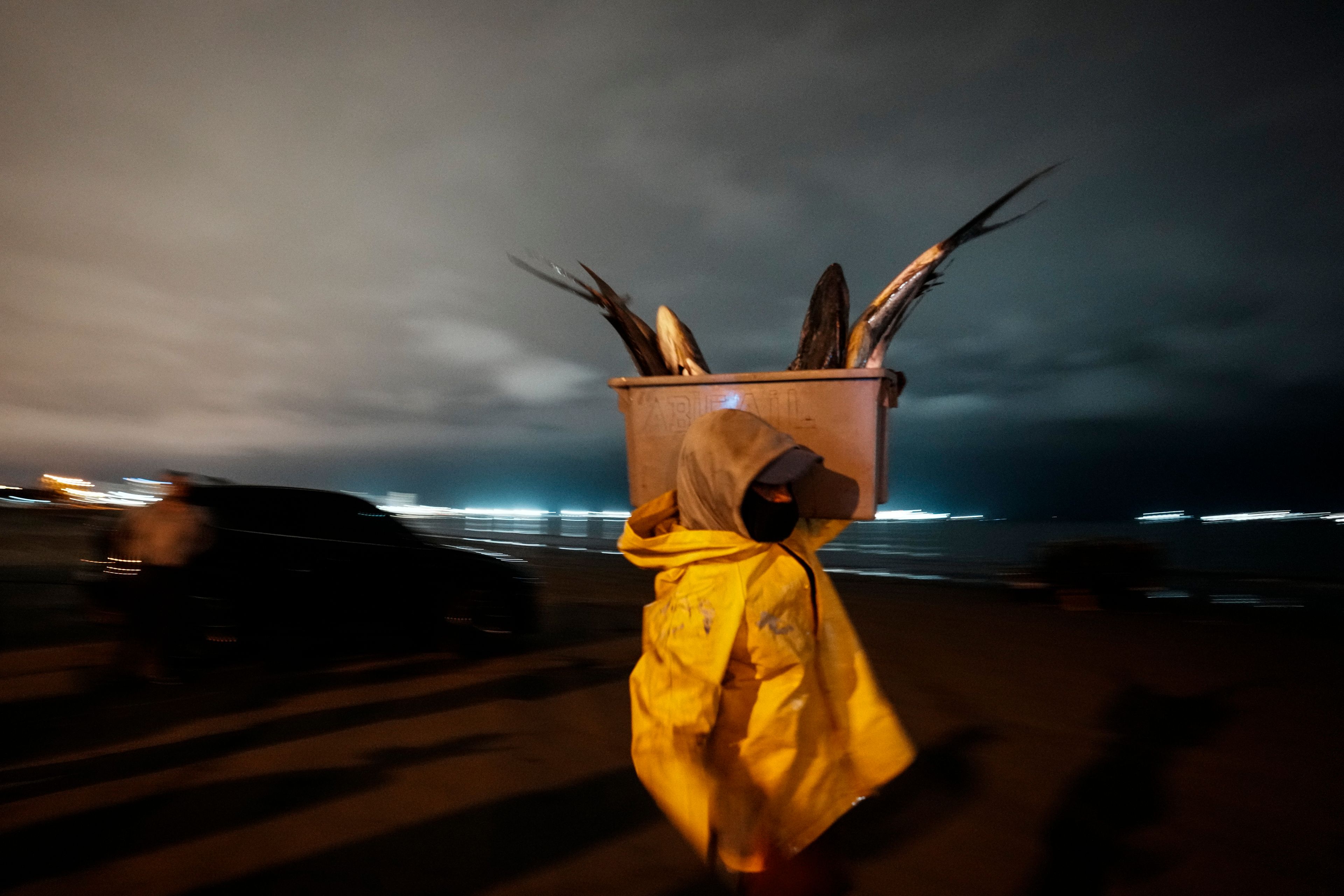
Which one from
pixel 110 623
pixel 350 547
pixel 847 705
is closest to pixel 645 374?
pixel 847 705

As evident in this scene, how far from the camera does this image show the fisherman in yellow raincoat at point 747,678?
190 cm

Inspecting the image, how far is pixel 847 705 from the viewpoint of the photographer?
215 centimetres

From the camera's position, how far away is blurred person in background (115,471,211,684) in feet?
18.0

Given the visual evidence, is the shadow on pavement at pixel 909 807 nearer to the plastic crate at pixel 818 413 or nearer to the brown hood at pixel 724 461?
the plastic crate at pixel 818 413

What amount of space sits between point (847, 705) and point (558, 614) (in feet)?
26.7

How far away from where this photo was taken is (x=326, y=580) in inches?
256

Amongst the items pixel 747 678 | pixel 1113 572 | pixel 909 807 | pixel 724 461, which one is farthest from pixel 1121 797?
pixel 1113 572

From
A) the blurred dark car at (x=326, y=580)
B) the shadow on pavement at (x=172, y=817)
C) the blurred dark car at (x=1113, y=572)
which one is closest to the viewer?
the shadow on pavement at (x=172, y=817)

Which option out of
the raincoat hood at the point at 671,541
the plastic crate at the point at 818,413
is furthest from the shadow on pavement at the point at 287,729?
the plastic crate at the point at 818,413

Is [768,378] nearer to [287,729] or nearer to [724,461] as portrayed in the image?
[724,461]

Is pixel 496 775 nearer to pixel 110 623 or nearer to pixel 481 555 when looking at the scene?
pixel 481 555

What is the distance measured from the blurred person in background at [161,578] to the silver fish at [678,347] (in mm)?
4966

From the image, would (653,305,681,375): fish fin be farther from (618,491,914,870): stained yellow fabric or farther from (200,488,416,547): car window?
(200,488,416,547): car window

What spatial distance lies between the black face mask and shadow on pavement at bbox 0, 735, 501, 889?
118 inches
